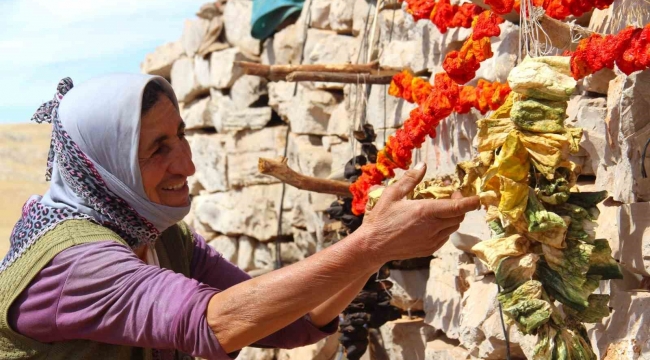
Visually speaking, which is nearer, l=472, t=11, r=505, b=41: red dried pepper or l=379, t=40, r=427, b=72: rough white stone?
l=472, t=11, r=505, b=41: red dried pepper

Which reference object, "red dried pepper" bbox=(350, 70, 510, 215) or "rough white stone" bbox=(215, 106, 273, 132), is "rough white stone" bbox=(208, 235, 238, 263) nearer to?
"rough white stone" bbox=(215, 106, 273, 132)

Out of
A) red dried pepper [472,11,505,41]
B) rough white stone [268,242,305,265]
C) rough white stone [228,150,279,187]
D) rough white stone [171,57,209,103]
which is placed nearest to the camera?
red dried pepper [472,11,505,41]

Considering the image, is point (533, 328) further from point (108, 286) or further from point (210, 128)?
point (210, 128)

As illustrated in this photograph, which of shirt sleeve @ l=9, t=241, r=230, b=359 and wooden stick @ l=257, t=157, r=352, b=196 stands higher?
shirt sleeve @ l=9, t=241, r=230, b=359

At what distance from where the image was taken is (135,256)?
182 cm

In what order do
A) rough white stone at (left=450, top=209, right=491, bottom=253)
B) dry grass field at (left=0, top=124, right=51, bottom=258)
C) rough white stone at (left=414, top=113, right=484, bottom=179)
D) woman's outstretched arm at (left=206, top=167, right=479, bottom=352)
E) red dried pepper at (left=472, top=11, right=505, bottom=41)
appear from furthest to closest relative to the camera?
dry grass field at (left=0, top=124, right=51, bottom=258), rough white stone at (left=414, top=113, right=484, bottom=179), rough white stone at (left=450, top=209, right=491, bottom=253), red dried pepper at (left=472, top=11, right=505, bottom=41), woman's outstretched arm at (left=206, top=167, right=479, bottom=352)

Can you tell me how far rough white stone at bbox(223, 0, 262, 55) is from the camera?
20.5ft

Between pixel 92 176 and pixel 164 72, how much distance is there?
6.14 meters

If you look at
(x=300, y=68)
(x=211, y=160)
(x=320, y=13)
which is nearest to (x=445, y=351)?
(x=300, y=68)

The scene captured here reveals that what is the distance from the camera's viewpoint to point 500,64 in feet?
9.93

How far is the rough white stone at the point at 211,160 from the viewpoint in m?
6.46

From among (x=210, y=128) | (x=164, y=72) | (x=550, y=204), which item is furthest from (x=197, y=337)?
(x=164, y=72)

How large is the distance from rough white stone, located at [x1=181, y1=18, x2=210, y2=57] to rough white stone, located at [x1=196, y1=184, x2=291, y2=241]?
1.35 m

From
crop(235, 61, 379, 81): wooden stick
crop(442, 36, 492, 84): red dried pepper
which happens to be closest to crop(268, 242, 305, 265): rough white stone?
crop(235, 61, 379, 81): wooden stick
